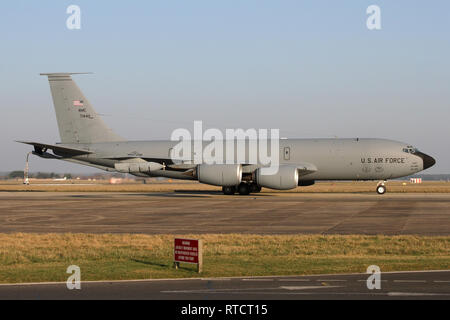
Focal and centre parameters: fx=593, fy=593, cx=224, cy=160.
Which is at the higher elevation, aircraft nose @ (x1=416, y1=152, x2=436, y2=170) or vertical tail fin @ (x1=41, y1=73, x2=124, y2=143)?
vertical tail fin @ (x1=41, y1=73, x2=124, y2=143)

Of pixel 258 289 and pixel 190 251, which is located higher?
pixel 190 251

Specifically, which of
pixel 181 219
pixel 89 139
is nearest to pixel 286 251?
pixel 181 219

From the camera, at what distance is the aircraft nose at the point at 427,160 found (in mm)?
52062

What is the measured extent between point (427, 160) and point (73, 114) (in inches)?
1318

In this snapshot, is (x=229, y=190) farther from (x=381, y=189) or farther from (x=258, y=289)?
(x=258, y=289)

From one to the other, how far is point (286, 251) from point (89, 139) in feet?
138

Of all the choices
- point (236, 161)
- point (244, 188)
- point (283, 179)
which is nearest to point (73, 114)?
point (236, 161)

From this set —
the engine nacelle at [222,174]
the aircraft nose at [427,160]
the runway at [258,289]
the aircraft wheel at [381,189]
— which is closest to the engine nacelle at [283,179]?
the engine nacelle at [222,174]

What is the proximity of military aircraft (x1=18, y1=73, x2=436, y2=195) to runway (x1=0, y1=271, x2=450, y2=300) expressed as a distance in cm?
3454

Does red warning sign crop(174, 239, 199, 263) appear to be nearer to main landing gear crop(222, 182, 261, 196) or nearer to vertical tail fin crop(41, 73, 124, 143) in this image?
main landing gear crop(222, 182, 261, 196)

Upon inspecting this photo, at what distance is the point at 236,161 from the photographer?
53.7 metres

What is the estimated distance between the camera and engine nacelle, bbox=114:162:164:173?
53750mm

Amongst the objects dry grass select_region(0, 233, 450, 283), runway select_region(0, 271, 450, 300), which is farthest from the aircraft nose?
runway select_region(0, 271, 450, 300)
